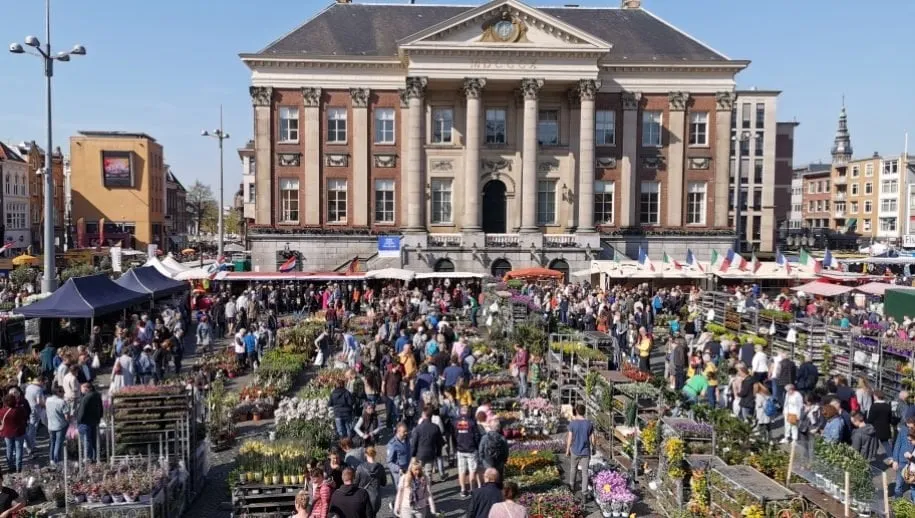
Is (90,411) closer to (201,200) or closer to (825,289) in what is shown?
(825,289)

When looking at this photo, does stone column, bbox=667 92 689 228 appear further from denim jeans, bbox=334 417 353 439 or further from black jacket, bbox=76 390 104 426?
black jacket, bbox=76 390 104 426

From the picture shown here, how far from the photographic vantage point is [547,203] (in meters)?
49.2

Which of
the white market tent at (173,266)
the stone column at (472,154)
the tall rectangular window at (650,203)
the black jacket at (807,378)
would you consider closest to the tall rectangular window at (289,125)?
the stone column at (472,154)

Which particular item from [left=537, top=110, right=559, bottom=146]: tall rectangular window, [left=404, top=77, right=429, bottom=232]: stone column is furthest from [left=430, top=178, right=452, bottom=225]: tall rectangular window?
[left=537, top=110, right=559, bottom=146]: tall rectangular window

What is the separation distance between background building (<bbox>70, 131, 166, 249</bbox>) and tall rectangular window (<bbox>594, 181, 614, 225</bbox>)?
59.6m

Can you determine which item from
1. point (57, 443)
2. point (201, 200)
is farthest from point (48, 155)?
point (201, 200)

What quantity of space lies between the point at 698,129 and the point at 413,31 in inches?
803

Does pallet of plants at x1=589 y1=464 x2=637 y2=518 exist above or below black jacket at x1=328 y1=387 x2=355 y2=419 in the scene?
below

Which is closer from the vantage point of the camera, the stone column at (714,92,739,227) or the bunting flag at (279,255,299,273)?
the bunting flag at (279,255,299,273)

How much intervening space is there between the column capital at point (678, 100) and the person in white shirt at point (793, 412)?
36118 millimetres

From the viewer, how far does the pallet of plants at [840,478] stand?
977 cm

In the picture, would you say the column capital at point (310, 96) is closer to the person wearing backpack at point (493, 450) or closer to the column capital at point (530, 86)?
the column capital at point (530, 86)

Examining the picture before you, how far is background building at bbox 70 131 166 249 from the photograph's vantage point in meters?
86.7

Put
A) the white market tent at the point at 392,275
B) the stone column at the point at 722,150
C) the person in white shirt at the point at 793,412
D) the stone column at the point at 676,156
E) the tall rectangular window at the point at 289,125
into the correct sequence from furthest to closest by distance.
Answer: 1. the stone column at the point at 722,150
2. the stone column at the point at 676,156
3. the tall rectangular window at the point at 289,125
4. the white market tent at the point at 392,275
5. the person in white shirt at the point at 793,412
